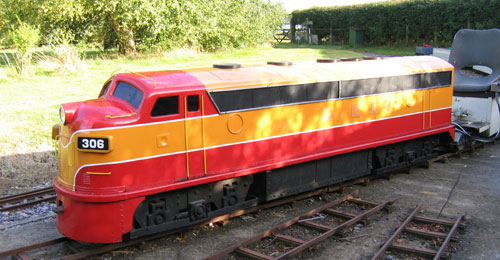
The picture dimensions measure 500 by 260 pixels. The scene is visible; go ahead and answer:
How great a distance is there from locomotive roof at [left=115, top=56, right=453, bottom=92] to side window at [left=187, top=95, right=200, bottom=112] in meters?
0.15

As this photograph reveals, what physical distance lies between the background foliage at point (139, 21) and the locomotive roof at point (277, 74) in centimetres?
1448

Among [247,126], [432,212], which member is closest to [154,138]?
[247,126]

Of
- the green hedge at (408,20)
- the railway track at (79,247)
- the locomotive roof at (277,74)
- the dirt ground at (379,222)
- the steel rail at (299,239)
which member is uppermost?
the green hedge at (408,20)

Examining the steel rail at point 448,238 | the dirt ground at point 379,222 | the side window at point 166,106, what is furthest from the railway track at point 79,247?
the steel rail at point 448,238

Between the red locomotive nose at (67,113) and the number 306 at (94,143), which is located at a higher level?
the red locomotive nose at (67,113)

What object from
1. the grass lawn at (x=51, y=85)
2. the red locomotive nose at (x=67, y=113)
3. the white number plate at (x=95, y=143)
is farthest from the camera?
the grass lawn at (x=51, y=85)

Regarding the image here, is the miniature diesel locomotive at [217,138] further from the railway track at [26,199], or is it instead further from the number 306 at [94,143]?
the railway track at [26,199]

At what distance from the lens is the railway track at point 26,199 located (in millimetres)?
8820

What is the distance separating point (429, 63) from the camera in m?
11.1

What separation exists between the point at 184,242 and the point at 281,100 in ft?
9.58

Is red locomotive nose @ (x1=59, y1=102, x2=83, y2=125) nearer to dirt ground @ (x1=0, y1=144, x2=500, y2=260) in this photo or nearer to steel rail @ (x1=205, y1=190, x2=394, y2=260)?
dirt ground @ (x1=0, y1=144, x2=500, y2=260)

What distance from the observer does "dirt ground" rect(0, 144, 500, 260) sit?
7.06m

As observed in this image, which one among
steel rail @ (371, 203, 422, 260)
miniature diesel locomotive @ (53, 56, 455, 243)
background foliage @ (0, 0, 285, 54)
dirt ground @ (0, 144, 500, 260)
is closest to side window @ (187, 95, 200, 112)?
miniature diesel locomotive @ (53, 56, 455, 243)

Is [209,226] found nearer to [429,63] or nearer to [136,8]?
[429,63]
